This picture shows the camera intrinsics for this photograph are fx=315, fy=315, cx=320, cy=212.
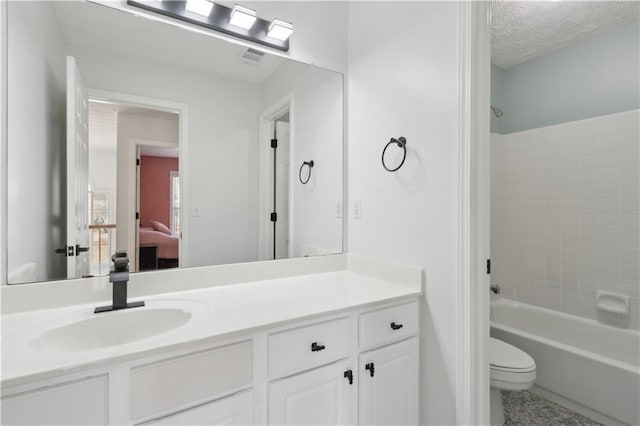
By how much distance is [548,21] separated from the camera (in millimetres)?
2172

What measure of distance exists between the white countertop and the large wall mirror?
0.17 m

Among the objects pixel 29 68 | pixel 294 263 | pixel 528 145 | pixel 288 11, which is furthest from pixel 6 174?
pixel 528 145

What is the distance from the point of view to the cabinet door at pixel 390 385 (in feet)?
4.07

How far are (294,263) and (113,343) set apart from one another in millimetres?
888

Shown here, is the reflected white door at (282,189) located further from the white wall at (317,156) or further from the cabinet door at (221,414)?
the cabinet door at (221,414)

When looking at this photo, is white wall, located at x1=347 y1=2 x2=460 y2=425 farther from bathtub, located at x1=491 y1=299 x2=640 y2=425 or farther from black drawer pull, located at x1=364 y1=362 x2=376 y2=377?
bathtub, located at x1=491 y1=299 x2=640 y2=425

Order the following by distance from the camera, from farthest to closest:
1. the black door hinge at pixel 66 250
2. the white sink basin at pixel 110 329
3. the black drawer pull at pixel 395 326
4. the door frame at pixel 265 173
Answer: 1. the door frame at pixel 265 173
2. the black drawer pull at pixel 395 326
3. the black door hinge at pixel 66 250
4. the white sink basin at pixel 110 329

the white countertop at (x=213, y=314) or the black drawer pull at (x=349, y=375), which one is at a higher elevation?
the white countertop at (x=213, y=314)

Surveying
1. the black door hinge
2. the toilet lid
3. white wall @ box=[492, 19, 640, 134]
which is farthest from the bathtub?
the black door hinge

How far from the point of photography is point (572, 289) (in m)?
2.38

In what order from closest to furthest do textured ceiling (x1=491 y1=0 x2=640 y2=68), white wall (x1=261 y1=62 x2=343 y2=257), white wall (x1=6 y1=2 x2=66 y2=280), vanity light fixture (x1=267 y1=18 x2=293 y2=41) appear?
white wall (x1=6 y1=2 x2=66 y2=280) < vanity light fixture (x1=267 y1=18 x2=293 y2=41) < white wall (x1=261 y1=62 x2=343 y2=257) < textured ceiling (x1=491 y1=0 x2=640 y2=68)

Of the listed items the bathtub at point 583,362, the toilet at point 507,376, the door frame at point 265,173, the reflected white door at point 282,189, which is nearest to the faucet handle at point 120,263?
the door frame at point 265,173

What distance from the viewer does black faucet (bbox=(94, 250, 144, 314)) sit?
1.13m

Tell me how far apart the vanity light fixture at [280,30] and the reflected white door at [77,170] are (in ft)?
2.89
